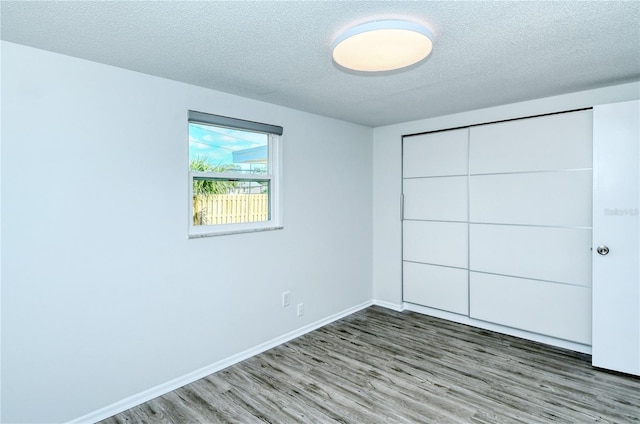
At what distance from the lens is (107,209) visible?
228 centimetres

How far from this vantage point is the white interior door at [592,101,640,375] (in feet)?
8.64

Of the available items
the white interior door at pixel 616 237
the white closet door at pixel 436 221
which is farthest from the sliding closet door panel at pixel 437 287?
the white interior door at pixel 616 237

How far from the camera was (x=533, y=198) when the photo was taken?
331 centimetres

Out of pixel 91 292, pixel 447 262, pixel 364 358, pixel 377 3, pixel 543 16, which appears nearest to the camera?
pixel 377 3

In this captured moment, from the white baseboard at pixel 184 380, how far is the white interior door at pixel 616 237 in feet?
8.25

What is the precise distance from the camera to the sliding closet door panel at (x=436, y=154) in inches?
149

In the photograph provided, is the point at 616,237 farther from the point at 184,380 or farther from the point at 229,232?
the point at 184,380

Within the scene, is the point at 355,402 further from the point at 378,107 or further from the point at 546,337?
the point at 378,107

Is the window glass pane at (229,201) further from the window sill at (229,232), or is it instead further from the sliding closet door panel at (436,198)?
the sliding closet door panel at (436,198)

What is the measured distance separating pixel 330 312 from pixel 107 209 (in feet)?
8.33

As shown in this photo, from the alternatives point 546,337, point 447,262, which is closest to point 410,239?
point 447,262

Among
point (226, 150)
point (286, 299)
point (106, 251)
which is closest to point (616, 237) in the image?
point (286, 299)

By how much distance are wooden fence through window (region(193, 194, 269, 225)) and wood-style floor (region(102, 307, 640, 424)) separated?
1.25 meters

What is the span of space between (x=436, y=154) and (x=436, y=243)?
103cm
